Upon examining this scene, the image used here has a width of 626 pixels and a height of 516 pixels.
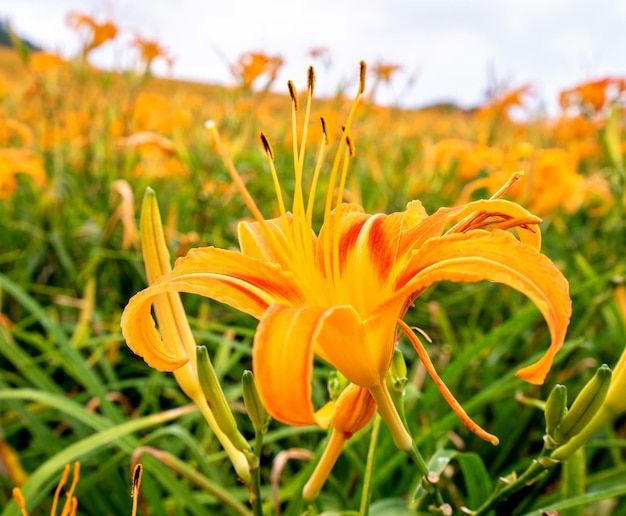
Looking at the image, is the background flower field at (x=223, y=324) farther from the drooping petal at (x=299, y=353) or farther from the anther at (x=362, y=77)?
the anther at (x=362, y=77)

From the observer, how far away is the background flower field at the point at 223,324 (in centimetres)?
115

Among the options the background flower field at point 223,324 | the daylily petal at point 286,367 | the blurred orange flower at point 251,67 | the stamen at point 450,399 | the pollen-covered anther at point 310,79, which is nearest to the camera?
the daylily petal at point 286,367

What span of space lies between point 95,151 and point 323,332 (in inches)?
109

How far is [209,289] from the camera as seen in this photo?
0.57 m

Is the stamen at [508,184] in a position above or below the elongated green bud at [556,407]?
above

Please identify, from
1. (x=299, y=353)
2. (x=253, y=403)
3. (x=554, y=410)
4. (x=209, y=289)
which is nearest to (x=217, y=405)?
(x=253, y=403)

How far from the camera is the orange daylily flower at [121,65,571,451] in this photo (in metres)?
0.45

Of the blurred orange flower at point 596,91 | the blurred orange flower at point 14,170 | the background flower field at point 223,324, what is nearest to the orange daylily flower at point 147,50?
the background flower field at point 223,324

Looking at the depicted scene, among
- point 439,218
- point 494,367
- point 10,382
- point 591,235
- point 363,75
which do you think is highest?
point 363,75

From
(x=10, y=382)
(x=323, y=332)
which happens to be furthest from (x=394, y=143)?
(x=323, y=332)

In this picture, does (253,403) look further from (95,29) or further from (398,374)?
(95,29)

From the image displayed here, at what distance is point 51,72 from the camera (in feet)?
10.9

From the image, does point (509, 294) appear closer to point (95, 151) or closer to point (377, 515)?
point (377, 515)

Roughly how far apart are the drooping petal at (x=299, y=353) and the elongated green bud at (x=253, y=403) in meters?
0.12
